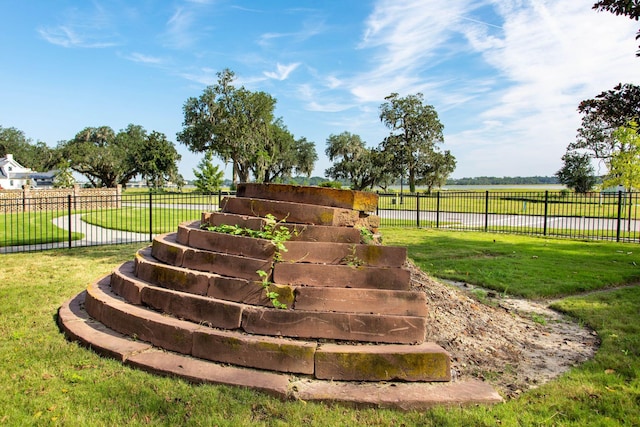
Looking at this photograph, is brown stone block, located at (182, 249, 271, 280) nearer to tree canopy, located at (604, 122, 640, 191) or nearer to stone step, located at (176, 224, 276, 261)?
stone step, located at (176, 224, 276, 261)

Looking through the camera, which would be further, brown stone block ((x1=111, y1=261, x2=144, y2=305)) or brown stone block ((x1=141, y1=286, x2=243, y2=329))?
brown stone block ((x1=111, y1=261, x2=144, y2=305))

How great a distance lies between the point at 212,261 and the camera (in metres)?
4.75

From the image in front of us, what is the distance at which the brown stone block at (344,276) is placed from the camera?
14.1ft

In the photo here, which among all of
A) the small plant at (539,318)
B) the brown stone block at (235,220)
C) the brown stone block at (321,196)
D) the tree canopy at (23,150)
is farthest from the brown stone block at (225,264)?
the tree canopy at (23,150)

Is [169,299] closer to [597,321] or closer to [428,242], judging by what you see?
[597,321]

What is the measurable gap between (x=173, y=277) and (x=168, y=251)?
67 cm

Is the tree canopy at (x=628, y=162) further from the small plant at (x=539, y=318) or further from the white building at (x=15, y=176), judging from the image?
the white building at (x=15, y=176)

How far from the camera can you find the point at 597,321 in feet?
18.5

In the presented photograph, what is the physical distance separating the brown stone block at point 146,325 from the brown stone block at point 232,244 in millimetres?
984

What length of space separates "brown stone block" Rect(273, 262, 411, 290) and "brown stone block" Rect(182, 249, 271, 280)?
245mm

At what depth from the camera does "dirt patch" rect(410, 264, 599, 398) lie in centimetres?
393

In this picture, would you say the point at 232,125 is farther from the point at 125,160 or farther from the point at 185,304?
the point at 185,304

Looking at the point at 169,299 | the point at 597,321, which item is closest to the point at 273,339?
the point at 169,299

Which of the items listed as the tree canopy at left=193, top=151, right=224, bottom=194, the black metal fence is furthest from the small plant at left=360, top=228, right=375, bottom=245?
the tree canopy at left=193, top=151, right=224, bottom=194
